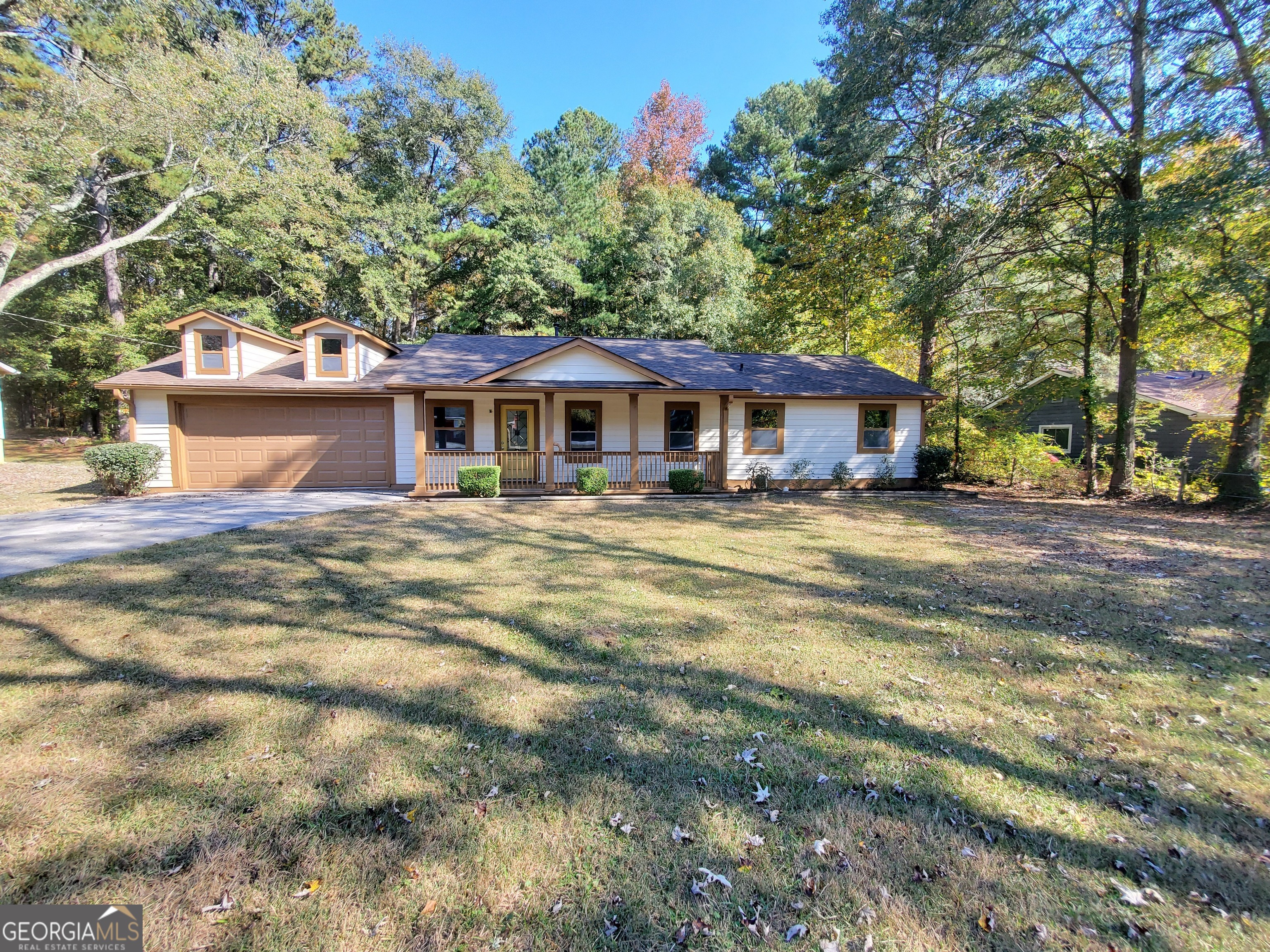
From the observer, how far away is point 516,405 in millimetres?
14586

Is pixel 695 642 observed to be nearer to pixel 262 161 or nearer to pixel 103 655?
pixel 103 655

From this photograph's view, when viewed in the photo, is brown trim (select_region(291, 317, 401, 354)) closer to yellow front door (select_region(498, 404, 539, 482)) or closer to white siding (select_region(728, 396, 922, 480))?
yellow front door (select_region(498, 404, 539, 482))

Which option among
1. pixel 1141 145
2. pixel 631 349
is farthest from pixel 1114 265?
pixel 631 349

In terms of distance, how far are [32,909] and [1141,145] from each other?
1928 centimetres

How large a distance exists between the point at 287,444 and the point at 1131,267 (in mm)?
22560

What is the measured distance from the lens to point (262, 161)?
1953 cm

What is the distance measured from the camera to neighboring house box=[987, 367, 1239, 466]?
48.1ft

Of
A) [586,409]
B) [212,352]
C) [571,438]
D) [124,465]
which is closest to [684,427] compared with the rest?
[586,409]

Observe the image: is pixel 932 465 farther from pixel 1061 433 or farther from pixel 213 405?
pixel 213 405

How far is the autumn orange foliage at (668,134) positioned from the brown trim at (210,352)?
22.4 meters

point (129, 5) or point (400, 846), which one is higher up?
point (129, 5)

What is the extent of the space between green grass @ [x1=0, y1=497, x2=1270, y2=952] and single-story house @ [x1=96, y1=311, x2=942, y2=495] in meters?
7.85

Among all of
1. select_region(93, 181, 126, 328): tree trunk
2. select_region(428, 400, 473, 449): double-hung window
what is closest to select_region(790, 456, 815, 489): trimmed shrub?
select_region(428, 400, 473, 449): double-hung window

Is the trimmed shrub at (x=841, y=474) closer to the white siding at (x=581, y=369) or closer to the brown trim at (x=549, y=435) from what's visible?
the white siding at (x=581, y=369)
